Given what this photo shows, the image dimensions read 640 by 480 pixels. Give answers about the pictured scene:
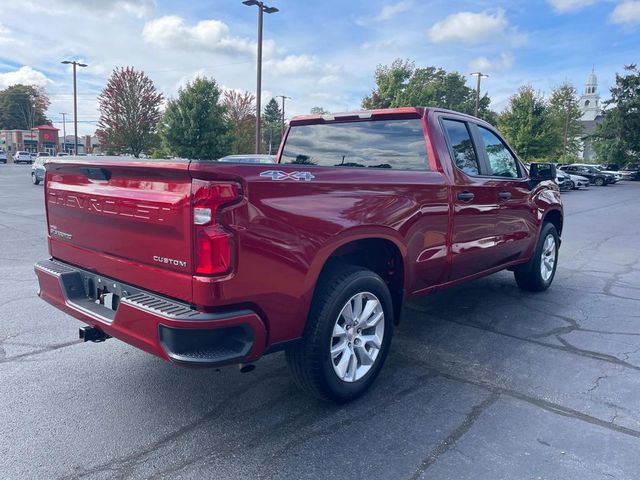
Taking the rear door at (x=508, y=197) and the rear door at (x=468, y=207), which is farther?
the rear door at (x=508, y=197)

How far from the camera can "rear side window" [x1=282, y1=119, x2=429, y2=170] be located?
13.9 feet

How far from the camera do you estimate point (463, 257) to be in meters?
4.41

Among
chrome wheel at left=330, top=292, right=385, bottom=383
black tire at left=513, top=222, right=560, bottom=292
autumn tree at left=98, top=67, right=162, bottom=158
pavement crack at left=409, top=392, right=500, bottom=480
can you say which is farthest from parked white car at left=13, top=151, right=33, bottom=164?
pavement crack at left=409, top=392, right=500, bottom=480

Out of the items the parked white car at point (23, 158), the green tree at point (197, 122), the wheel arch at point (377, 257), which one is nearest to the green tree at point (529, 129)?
the green tree at point (197, 122)

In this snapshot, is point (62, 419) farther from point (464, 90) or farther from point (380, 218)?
point (464, 90)

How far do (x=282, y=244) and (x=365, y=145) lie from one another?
2.01 meters

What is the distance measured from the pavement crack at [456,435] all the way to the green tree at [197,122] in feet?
77.8

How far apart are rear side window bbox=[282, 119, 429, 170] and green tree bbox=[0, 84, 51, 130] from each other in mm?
116352

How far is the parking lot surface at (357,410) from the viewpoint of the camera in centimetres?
269

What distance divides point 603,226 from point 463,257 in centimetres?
1129

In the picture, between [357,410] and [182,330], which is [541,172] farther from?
[182,330]

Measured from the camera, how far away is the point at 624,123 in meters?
53.5

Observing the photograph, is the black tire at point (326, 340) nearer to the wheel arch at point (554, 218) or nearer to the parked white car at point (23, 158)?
the wheel arch at point (554, 218)

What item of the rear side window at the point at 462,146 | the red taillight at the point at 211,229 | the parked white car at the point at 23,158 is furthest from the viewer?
the parked white car at the point at 23,158
